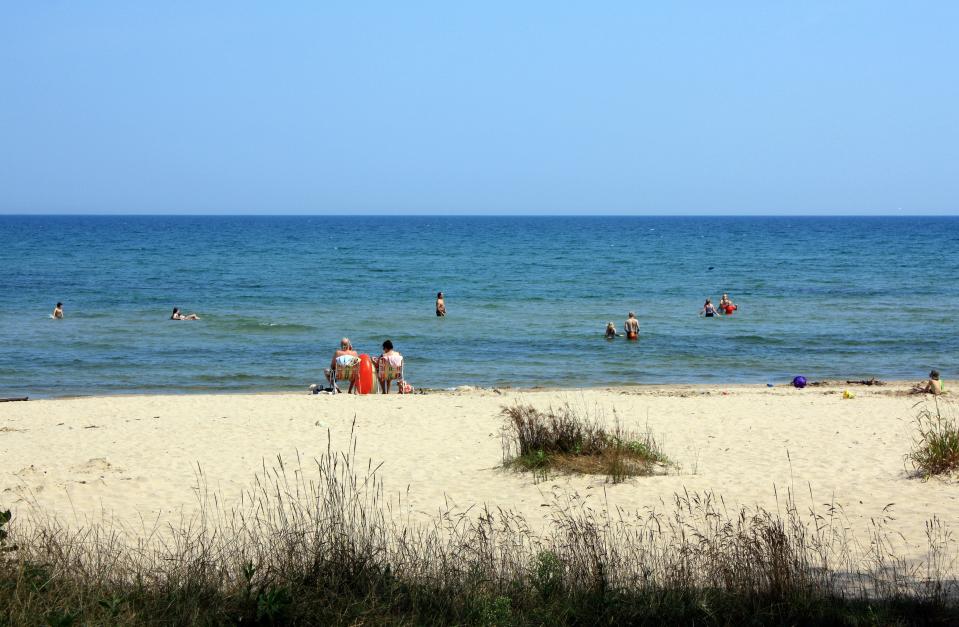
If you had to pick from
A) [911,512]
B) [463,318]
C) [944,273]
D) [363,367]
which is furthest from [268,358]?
[944,273]

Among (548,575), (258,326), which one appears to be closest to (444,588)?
(548,575)

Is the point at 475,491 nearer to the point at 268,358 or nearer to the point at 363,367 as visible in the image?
the point at 363,367

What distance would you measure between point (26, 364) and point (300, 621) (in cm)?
2113

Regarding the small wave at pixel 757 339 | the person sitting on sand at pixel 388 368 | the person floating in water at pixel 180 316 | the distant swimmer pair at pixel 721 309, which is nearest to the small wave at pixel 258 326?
the person floating in water at pixel 180 316

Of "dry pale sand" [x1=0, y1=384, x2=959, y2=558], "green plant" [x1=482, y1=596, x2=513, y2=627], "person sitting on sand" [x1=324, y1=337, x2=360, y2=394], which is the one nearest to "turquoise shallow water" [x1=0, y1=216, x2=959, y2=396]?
"person sitting on sand" [x1=324, y1=337, x2=360, y2=394]

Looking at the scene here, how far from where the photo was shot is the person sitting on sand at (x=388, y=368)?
17703 mm

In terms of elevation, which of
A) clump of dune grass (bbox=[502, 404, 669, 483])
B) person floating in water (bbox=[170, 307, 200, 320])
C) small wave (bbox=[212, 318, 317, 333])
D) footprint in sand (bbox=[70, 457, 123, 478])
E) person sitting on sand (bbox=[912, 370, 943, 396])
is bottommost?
small wave (bbox=[212, 318, 317, 333])

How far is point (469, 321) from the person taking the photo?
1303 inches

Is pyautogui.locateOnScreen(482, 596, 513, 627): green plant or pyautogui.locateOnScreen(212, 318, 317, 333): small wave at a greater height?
pyautogui.locateOnScreen(482, 596, 513, 627): green plant

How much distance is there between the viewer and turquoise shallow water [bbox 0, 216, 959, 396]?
74.7 feet

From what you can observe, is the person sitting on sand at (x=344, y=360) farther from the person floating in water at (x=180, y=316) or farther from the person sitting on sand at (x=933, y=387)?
the person floating in water at (x=180, y=316)

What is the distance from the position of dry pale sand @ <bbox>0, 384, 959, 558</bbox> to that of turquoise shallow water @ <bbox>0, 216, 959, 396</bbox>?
522 centimetres

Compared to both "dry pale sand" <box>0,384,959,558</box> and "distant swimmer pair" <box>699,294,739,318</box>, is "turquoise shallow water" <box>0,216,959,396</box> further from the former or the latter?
"dry pale sand" <box>0,384,959,558</box>

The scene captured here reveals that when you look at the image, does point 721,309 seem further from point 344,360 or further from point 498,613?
point 498,613
